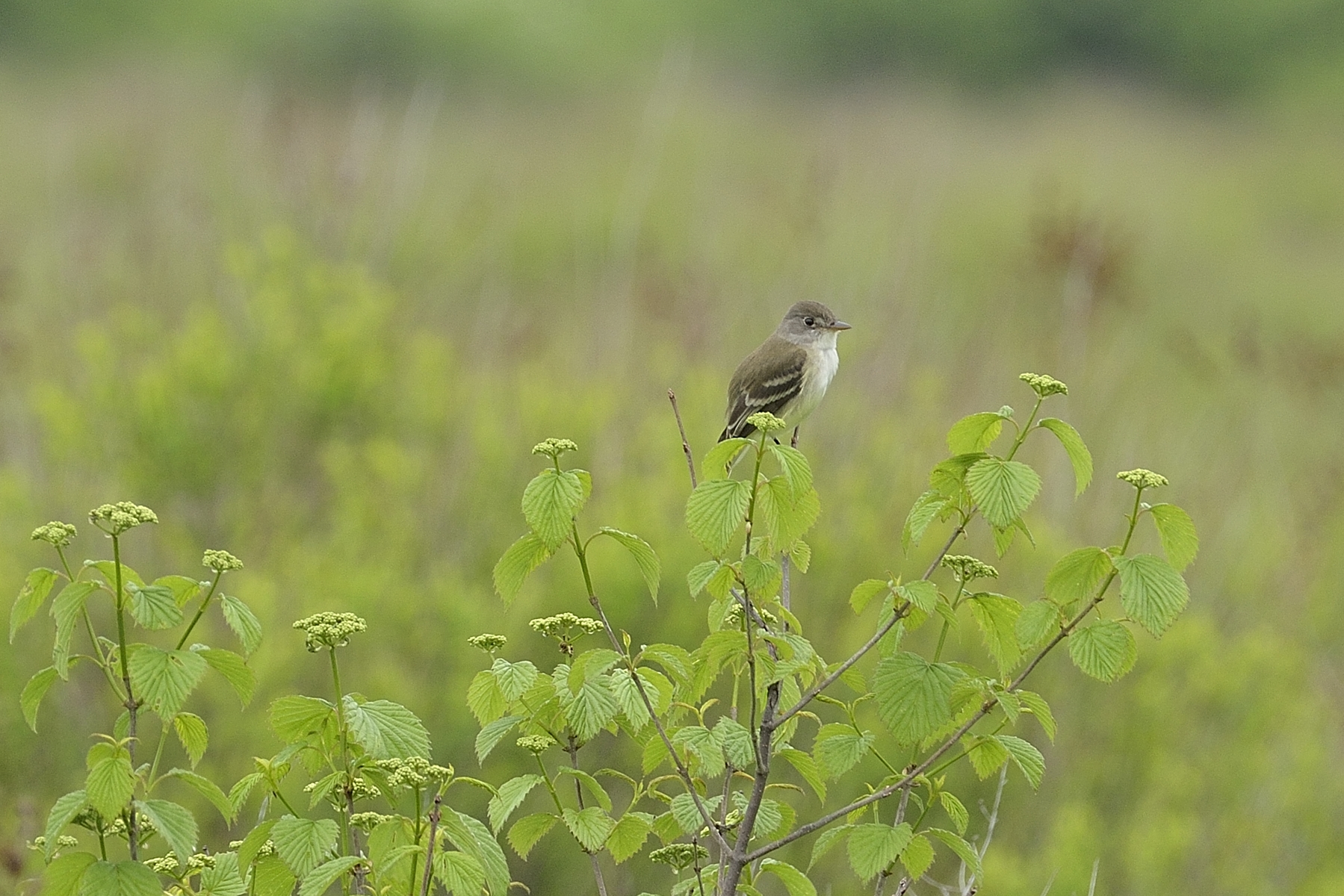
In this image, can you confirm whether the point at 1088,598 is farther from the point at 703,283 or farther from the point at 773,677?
the point at 703,283

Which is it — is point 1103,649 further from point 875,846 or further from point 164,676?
point 164,676

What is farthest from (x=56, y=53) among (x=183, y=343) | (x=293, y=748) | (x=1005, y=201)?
(x=293, y=748)

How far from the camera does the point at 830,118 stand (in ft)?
77.2

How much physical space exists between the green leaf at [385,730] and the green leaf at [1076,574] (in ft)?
3.47

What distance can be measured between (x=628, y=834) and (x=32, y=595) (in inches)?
45.2

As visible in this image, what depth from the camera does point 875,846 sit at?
247 centimetres

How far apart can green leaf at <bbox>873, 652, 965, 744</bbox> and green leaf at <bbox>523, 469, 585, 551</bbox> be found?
55 centimetres

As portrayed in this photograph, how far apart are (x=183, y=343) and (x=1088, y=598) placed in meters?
5.65

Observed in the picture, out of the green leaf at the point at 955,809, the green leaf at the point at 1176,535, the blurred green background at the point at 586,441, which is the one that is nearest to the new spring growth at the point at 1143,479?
the green leaf at the point at 1176,535

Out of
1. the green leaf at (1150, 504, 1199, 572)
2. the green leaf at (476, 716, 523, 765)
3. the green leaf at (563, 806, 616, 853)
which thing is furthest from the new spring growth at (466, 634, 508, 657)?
the green leaf at (1150, 504, 1199, 572)

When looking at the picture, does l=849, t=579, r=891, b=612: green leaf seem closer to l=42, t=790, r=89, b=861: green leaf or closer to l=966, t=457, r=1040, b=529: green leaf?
l=966, t=457, r=1040, b=529: green leaf

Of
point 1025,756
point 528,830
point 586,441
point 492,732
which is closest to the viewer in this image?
point 1025,756

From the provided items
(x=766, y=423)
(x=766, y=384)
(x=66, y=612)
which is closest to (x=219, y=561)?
(x=66, y=612)

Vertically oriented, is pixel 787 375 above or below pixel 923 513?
below
